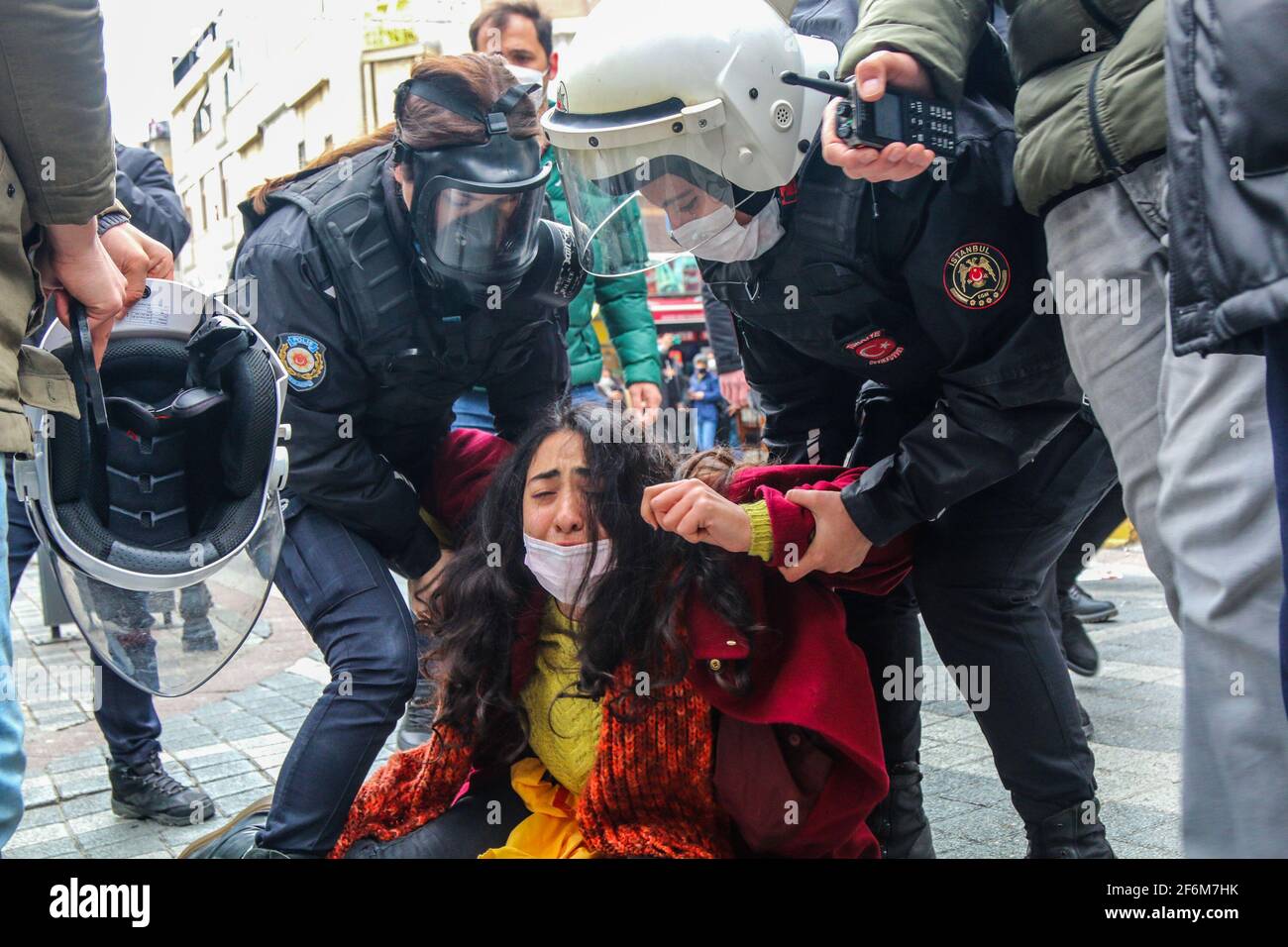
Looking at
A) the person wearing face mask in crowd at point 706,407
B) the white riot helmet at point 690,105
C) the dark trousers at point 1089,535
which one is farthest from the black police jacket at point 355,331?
the person wearing face mask in crowd at point 706,407

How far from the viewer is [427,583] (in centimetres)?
266

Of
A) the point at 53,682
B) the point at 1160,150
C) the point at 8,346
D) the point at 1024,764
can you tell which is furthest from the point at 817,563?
the point at 53,682

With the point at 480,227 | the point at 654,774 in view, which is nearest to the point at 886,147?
the point at 480,227

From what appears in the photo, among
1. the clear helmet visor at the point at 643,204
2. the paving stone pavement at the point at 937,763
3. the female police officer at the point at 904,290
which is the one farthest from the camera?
the paving stone pavement at the point at 937,763

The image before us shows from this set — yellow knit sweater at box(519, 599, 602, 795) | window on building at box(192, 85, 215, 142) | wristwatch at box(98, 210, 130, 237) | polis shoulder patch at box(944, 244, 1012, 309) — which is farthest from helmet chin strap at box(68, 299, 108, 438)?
window on building at box(192, 85, 215, 142)

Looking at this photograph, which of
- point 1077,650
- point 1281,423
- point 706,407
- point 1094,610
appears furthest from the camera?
point 706,407

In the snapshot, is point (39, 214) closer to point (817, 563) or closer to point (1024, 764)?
point (817, 563)

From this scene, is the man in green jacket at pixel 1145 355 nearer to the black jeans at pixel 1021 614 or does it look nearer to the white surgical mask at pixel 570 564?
the black jeans at pixel 1021 614

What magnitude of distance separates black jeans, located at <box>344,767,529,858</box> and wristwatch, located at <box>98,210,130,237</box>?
1255mm

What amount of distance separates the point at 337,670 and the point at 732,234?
116 cm

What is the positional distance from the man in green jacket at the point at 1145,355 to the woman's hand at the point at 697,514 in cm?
58

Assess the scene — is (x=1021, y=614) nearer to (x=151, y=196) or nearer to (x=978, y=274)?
(x=978, y=274)

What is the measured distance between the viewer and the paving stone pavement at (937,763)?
279 cm

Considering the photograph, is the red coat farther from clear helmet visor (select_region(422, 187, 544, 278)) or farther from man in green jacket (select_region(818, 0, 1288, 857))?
clear helmet visor (select_region(422, 187, 544, 278))
